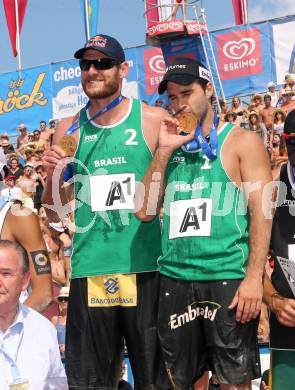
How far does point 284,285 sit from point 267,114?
35.5 feet

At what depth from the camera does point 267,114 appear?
14531mm

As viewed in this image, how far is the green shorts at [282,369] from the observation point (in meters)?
3.99

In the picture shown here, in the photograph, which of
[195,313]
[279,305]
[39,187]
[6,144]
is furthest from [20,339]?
[6,144]

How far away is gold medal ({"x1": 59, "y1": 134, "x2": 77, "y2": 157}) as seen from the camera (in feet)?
14.7

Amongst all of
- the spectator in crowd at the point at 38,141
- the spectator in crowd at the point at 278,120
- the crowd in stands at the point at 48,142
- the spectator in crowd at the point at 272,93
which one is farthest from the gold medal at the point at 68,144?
the spectator in crowd at the point at 38,141

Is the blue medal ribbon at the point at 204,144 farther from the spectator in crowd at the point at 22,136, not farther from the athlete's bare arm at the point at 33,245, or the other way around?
the spectator in crowd at the point at 22,136

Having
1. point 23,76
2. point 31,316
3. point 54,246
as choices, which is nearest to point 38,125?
point 23,76

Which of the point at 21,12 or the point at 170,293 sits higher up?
the point at 21,12

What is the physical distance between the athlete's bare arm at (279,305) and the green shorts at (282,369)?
0.63 ft

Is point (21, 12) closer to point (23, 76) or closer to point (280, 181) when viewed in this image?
point (23, 76)

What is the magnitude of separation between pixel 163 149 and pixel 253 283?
911mm

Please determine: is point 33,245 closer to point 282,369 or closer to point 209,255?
point 209,255

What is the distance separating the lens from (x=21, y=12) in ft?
81.1

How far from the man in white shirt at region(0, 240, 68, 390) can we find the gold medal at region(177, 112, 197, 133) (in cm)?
141
